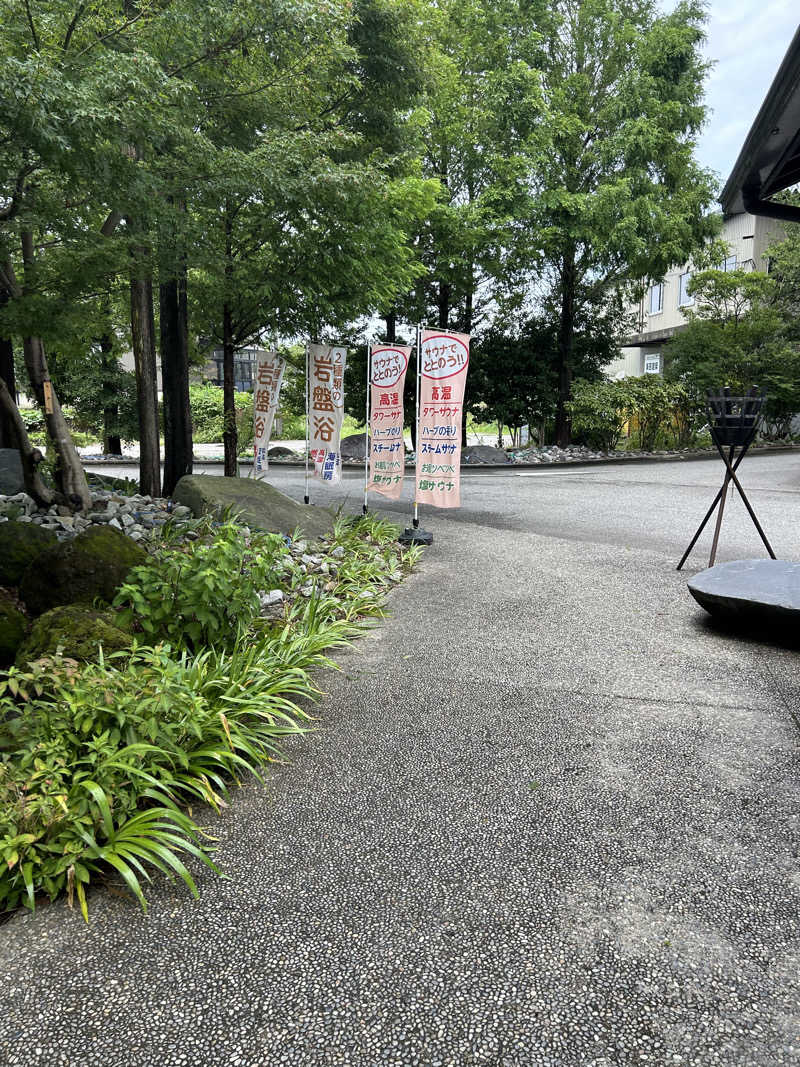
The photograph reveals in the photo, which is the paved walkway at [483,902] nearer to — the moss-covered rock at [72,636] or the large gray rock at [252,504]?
the moss-covered rock at [72,636]

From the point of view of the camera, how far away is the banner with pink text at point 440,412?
6.68 meters

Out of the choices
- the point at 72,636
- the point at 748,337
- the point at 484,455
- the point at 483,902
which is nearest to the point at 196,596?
the point at 72,636

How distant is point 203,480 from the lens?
23.6 ft

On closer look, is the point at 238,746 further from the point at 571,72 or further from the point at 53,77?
the point at 571,72

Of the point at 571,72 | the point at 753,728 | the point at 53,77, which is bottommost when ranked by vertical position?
the point at 753,728

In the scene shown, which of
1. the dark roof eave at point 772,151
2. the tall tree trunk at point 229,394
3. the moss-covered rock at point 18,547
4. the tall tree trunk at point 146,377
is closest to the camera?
the dark roof eave at point 772,151

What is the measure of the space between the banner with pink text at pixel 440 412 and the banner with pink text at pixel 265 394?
139 inches

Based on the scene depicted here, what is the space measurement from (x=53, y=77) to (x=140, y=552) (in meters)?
2.57

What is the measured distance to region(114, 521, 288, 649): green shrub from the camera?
11.6ft

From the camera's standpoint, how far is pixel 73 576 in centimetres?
398

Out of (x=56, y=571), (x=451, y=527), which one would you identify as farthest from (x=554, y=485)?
(x=56, y=571)

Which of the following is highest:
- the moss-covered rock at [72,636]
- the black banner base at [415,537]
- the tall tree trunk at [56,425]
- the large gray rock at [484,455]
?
the tall tree trunk at [56,425]

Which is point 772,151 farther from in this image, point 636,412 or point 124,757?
point 636,412

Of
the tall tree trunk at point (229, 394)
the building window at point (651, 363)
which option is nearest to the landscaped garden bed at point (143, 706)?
the tall tree trunk at point (229, 394)
